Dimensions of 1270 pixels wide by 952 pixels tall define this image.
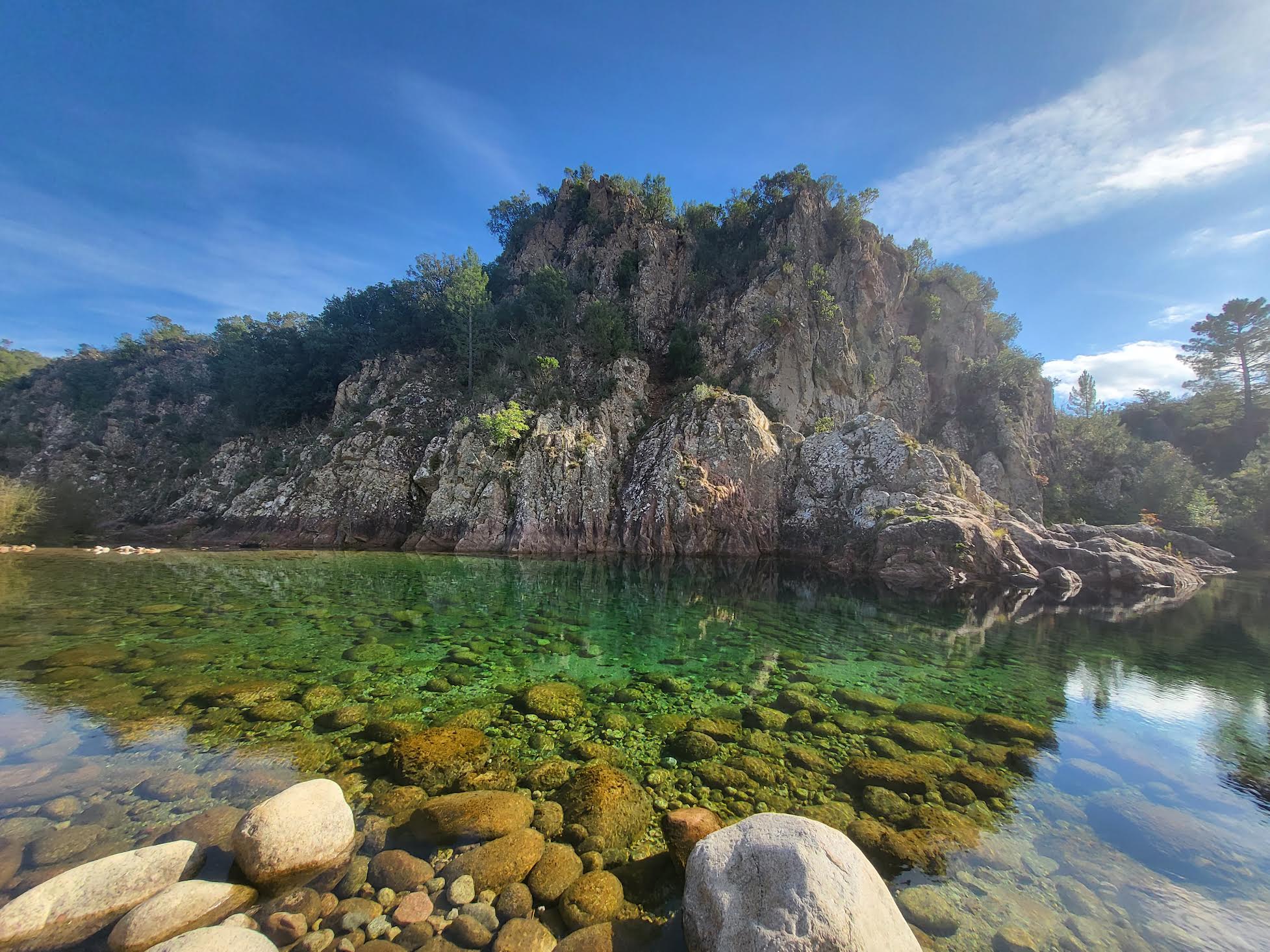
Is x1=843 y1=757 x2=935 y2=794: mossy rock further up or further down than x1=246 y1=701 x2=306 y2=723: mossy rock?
further down

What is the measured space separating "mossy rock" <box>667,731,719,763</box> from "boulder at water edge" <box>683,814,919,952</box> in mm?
2872

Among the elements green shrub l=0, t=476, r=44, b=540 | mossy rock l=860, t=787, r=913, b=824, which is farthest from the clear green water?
green shrub l=0, t=476, r=44, b=540

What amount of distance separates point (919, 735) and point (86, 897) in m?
9.94

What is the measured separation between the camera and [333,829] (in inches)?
182

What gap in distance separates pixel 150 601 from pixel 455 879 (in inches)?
669

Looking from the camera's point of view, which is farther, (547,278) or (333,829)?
(547,278)

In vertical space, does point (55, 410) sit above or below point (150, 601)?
above

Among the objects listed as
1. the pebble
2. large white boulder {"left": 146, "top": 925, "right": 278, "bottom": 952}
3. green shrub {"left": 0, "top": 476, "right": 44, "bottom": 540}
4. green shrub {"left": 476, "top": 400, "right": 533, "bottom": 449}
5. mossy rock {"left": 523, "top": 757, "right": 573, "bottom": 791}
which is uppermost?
green shrub {"left": 476, "top": 400, "right": 533, "bottom": 449}

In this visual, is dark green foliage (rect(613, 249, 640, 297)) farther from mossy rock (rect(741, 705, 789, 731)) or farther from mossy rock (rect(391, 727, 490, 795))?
mossy rock (rect(391, 727, 490, 795))

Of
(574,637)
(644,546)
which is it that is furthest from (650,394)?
(574,637)

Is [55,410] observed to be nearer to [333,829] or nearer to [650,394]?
[650,394]

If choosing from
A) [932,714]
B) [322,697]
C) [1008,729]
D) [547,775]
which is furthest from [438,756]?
[1008,729]

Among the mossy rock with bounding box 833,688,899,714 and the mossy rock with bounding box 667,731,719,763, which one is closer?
the mossy rock with bounding box 667,731,719,763

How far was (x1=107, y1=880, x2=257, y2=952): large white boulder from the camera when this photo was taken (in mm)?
3436
